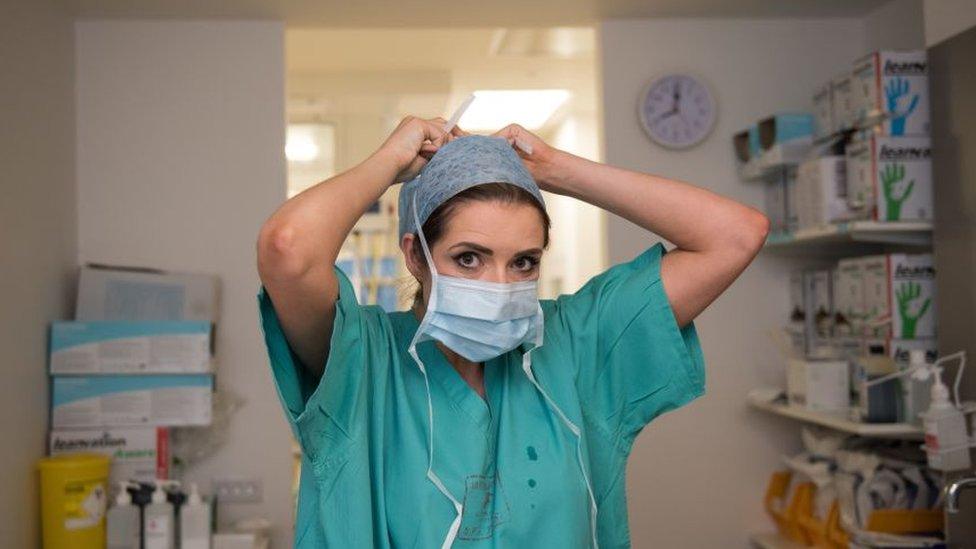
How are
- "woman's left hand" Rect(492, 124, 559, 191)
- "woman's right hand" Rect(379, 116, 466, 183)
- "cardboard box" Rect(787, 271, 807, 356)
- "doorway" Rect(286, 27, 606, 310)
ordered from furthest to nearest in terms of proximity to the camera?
1. "doorway" Rect(286, 27, 606, 310)
2. "cardboard box" Rect(787, 271, 807, 356)
3. "woman's left hand" Rect(492, 124, 559, 191)
4. "woman's right hand" Rect(379, 116, 466, 183)

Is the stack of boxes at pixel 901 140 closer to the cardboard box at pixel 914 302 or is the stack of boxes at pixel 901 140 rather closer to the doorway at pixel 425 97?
the cardboard box at pixel 914 302

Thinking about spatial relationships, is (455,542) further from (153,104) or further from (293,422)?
(153,104)

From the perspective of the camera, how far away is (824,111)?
2.95m

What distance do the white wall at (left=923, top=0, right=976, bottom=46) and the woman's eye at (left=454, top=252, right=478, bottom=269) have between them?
5.85 feet

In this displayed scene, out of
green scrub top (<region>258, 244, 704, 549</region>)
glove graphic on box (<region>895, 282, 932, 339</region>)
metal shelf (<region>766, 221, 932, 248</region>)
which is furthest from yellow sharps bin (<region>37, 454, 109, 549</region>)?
glove graphic on box (<region>895, 282, 932, 339</region>)

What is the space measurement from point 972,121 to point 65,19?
112 inches

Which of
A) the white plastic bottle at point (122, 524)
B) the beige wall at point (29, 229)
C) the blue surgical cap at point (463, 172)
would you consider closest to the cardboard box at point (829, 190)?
the blue surgical cap at point (463, 172)

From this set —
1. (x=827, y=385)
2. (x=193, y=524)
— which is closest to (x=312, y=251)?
(x=193, y=524)

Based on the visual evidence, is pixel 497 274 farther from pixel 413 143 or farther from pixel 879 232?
pixel 879 232

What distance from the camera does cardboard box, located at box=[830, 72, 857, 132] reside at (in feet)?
9.12

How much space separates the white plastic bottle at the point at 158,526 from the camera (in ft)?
8.68

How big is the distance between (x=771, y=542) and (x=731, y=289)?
2.99ft

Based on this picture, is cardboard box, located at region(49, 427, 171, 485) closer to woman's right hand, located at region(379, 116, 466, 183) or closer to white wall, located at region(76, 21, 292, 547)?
white wall, located at region(76, 21, 292, 547)

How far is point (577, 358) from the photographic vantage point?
4.65ft
